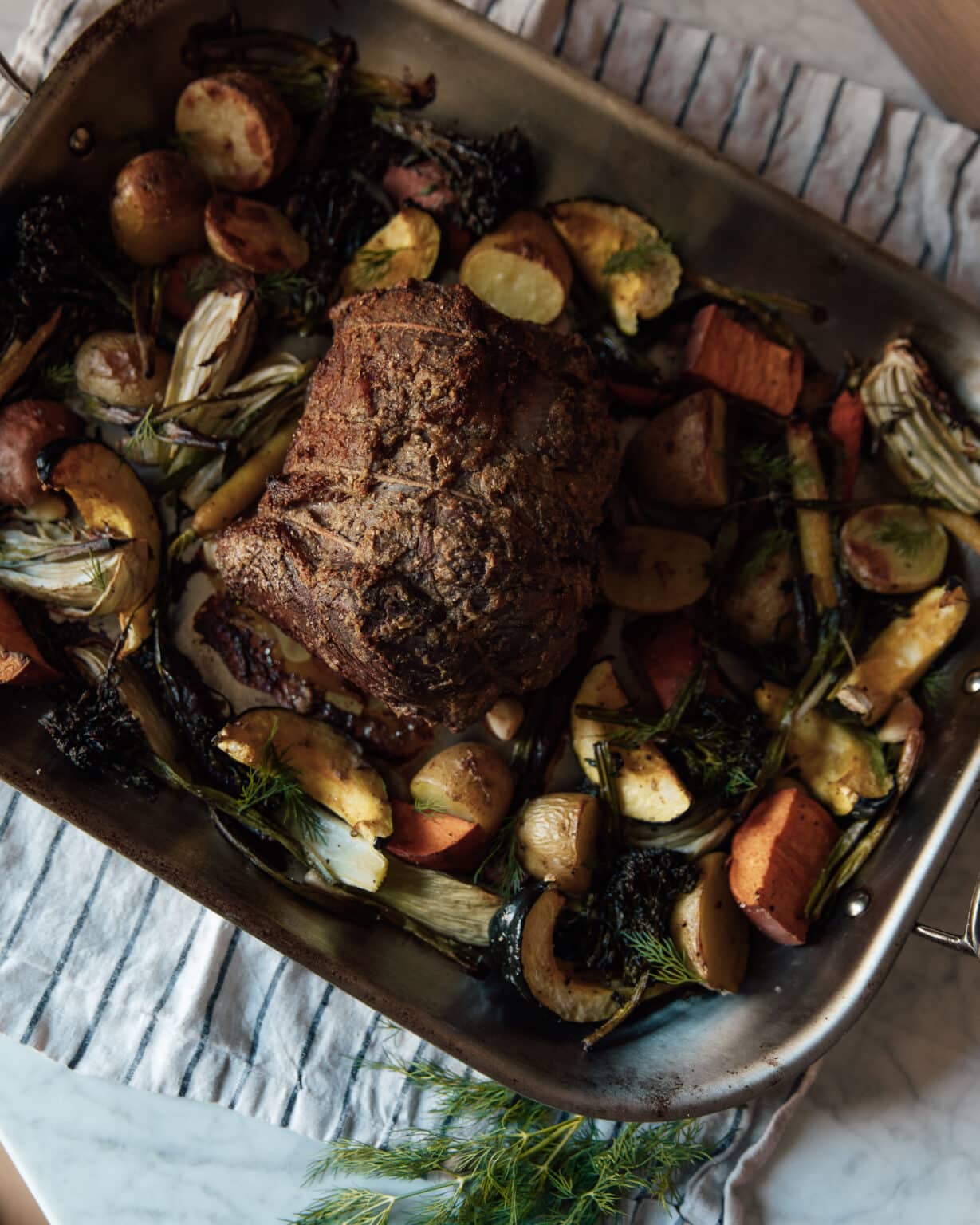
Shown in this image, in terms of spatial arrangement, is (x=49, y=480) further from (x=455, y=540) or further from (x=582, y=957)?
(x=582, y=957)

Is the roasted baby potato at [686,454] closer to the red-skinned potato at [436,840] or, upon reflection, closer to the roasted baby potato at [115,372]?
the red-skinned potato at [436,840]

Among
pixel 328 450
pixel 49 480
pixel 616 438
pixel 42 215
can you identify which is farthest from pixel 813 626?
pixel 42 215

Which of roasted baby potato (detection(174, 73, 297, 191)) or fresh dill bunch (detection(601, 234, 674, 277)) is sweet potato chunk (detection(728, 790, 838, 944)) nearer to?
fresh dill bunch (detection(601, 234, 674, 277))

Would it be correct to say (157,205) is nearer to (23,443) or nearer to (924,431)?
(23,443)

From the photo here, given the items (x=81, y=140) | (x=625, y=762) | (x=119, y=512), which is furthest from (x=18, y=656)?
(x=625, y=762)

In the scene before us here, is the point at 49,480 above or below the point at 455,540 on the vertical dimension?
below

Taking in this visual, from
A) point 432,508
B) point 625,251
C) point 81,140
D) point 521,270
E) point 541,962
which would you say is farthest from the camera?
point 625,251
